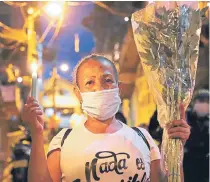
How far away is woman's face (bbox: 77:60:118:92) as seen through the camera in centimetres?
204

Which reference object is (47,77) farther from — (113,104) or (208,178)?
(113,104)

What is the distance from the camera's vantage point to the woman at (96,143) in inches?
76.0

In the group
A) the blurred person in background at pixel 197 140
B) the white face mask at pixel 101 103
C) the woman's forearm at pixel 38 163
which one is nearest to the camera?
the woman's forearm at pixel 38 163

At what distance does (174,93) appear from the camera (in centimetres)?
200

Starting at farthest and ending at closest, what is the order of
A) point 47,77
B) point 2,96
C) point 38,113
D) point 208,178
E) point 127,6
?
point 47,77 < point 127,6 < point 208,178 < point 2,96 < point 38,113

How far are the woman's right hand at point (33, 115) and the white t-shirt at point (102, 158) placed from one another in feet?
0.45

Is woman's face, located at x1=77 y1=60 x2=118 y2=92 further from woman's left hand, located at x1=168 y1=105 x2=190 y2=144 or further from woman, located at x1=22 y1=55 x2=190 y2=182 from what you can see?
woman's left hand, located at x1=168 y1=105 x2=190 y2=144

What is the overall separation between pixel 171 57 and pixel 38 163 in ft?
2.34

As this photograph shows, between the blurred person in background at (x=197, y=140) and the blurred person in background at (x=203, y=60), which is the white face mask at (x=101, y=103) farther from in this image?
the blurred person in background at (x=203, y=60)

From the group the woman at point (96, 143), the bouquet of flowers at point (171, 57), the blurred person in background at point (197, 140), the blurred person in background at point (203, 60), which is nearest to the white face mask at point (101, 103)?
the woman at point (96, 143)

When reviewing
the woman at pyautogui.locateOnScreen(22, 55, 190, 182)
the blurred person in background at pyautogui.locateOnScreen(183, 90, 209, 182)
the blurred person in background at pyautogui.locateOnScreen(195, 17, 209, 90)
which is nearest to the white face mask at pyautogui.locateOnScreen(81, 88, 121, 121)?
the woman at pyautogui.locateOnScreen(22, 55, 190, 182)

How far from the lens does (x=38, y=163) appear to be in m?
1.90

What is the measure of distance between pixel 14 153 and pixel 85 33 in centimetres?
379

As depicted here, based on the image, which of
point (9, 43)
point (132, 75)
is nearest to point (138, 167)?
point (9, 43)
